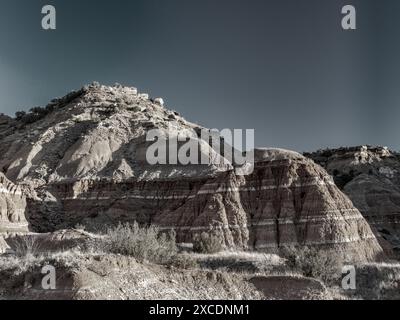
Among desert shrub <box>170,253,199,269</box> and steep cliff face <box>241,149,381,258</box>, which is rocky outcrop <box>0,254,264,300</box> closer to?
desert shrub <box>170,253,199,269</box>

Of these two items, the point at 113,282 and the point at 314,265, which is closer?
the point at 113,282

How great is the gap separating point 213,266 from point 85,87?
1899 inches

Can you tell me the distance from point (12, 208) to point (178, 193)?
12300 mm

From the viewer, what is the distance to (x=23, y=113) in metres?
71.2

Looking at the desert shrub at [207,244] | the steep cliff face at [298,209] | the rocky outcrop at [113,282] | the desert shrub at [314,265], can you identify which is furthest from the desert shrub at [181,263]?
the steep cliff face at [298,209]

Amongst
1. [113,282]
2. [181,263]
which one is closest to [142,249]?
[181,263]

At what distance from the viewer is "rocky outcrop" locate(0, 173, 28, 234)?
37406mm

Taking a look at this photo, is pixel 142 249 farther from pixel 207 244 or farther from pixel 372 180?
pixel 372 180

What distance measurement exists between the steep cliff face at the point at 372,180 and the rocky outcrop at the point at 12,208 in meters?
33.6

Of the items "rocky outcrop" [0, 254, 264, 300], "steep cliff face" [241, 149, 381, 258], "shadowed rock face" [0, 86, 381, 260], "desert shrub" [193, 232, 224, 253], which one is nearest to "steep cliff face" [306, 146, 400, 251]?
"steep cliff face" [241, 149, 381, 258]

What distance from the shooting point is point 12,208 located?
3903cm

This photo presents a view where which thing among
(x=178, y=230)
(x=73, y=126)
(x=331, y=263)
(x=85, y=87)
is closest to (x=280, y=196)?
(x=178, y=230)

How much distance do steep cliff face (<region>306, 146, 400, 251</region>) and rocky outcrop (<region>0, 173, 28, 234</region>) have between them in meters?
33.6
